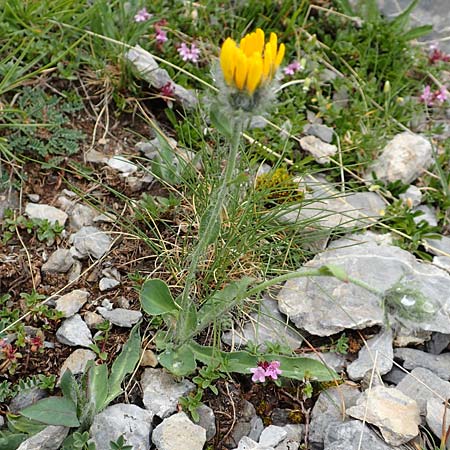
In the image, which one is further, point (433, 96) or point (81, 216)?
point (433, 96)

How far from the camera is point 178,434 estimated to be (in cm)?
212

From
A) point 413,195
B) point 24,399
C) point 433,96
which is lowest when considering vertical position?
point 24,399

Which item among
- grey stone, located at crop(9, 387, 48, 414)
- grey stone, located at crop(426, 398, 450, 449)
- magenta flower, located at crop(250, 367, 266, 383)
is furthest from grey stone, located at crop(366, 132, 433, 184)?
grey stone, located at crop(9, 387, 48, 414)

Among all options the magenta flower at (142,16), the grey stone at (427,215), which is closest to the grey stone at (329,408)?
the grey stone at (427,215)

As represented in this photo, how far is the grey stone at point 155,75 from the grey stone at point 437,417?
1736 mm

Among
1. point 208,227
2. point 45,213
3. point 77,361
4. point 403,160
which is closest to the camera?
point 208,227

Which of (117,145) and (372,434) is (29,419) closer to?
(372,434)

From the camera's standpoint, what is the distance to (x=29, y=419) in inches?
83.7

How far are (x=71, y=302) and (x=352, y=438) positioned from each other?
1.11 meters

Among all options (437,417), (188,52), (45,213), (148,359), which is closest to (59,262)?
(45,213)

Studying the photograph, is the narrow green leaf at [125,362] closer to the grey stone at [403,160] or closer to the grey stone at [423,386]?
the grey stone at [423,386]

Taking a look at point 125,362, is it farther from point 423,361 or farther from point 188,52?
point 188,52

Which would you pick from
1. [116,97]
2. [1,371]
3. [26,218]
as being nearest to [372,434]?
[1,371]

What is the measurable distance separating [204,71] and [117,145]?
0.71m
